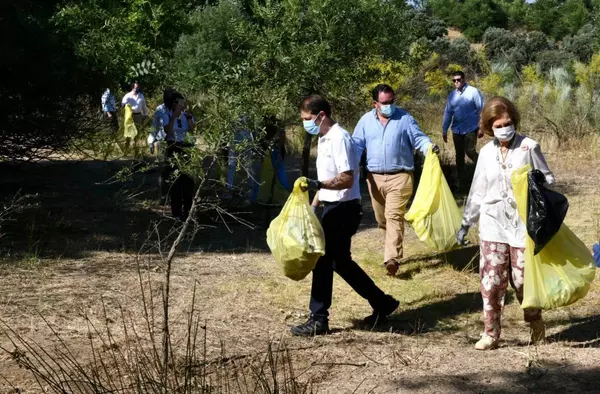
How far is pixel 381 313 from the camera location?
6.60 metres

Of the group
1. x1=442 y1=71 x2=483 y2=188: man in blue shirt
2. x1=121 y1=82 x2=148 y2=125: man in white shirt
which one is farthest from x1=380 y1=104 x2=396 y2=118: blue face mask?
x1=121 y1=82 x2=148 y2=125: man in white shirt

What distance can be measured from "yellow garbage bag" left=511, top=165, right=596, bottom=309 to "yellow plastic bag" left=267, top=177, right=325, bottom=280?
4.33ft

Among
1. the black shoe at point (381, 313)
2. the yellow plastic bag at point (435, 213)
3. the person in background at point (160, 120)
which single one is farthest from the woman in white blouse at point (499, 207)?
the person in background at point (160, 120)

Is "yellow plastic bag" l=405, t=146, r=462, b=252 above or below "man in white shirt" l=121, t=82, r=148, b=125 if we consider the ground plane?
below

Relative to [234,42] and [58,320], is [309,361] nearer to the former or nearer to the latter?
[58,320]

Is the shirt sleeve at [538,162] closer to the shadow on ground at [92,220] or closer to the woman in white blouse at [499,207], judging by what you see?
the woman in white blouse at [499,207]

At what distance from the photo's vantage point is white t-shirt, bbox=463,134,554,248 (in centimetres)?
561

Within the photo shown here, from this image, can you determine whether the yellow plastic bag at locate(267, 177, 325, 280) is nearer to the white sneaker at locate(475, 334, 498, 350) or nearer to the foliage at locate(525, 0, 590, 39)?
the white sneaker at locate(475, 334, 498, 350)

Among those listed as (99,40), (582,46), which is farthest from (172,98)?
(582,46)

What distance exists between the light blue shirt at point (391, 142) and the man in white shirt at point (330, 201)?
187 cm

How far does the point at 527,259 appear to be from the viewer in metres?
5.50

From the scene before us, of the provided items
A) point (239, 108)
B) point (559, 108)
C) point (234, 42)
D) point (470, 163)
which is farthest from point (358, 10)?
point (559, 108)

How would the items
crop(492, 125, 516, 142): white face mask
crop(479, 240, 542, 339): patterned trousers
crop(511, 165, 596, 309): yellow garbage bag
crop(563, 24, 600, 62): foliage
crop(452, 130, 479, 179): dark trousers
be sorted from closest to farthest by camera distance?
1. crop(511, 165, 596, 309): yellow garbage bag
2. crop(492, 125, 516, 142): white face mask
3. crop(479, 240, 542, 339): patterned trousers
4. crop(452, 130, 479, 179): dark trousers
5. crop(563, 24, 600, 62): foliage

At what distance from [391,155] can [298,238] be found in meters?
2.35
